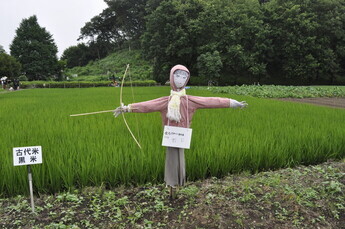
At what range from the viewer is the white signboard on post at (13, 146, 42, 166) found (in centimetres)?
192

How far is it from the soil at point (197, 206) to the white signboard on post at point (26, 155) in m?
0.39

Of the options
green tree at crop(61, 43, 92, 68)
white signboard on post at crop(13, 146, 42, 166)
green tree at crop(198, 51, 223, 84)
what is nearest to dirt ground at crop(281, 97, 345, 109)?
white signboard on post at crop(13, 146, 42, 166)

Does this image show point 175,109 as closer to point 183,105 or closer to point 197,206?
point 183,105

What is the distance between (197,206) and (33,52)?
4233 centimetres

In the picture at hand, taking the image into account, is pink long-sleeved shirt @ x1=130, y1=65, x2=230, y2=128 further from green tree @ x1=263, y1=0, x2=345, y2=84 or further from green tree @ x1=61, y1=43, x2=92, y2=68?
green tree @ x1=61, y1=43, x2=92, y2=68

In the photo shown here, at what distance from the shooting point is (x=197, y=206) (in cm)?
214

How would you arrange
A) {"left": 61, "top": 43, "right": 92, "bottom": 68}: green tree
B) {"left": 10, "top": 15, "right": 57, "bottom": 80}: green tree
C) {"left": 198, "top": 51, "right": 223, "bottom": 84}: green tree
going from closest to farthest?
{"left": 198, "top": 51, "right": 223, "bottom": 84}: green tree → {"left": 10, "top": 15, "right": 57, "bottom": 80}: green tree → {"left": 61, "top": 43, "right": 92, "bottom": 68}: green tree

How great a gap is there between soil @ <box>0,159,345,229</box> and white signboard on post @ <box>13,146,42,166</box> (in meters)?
0.39

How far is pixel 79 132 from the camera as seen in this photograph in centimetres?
381

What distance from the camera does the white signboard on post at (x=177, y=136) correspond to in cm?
203

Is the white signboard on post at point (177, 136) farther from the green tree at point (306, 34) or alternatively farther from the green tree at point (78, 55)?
the green tree at point (78, 55)

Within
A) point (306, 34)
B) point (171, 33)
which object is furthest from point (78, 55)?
point (306, 34)

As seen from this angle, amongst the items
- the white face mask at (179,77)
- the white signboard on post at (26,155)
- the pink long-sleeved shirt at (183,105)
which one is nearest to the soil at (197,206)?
the white signboard on post at (26,155)

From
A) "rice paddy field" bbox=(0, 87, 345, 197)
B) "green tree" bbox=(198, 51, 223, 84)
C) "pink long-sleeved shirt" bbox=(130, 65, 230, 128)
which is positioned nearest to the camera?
"pink long-sleeved shirt" bbox=(130, 65, 230, 128)
